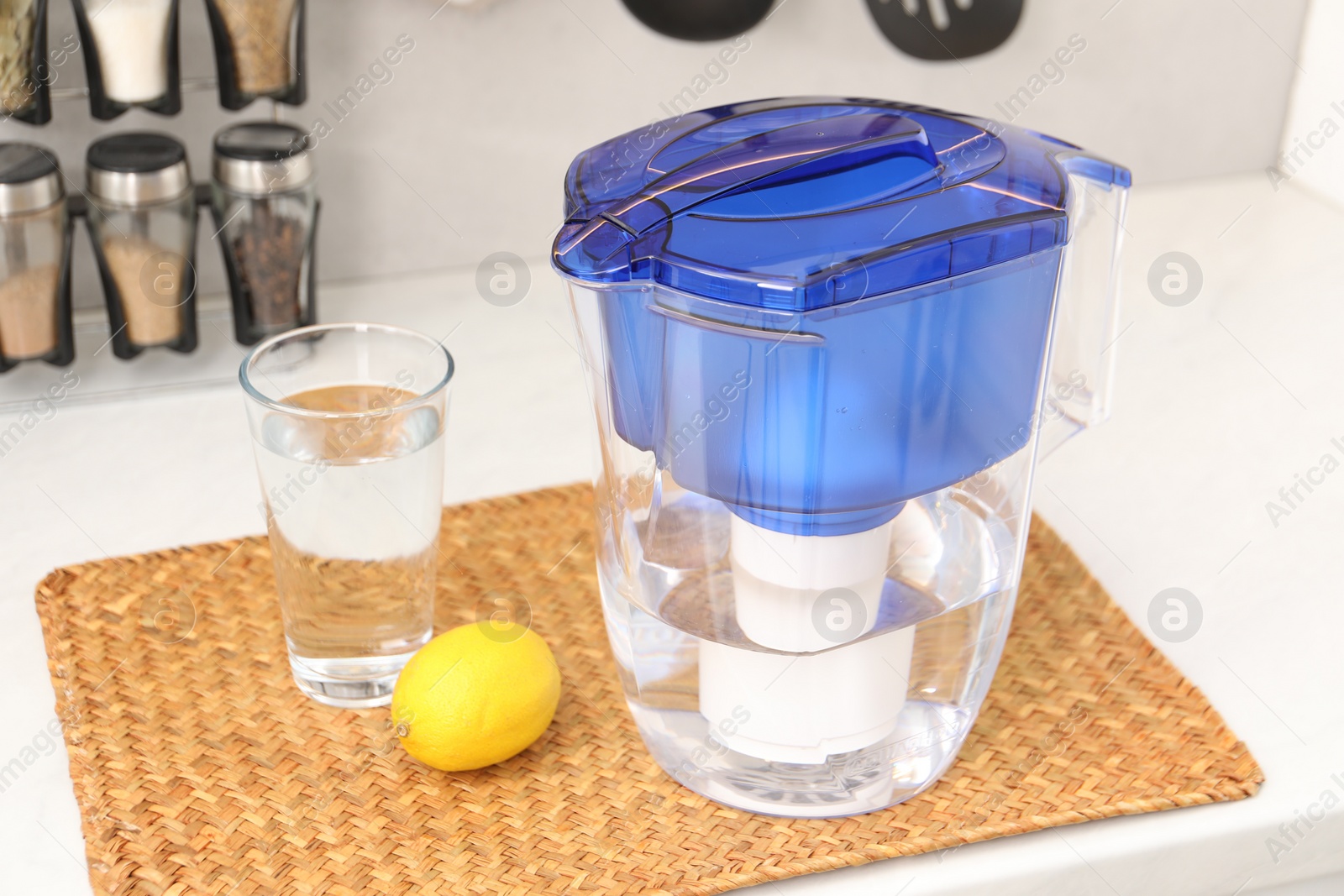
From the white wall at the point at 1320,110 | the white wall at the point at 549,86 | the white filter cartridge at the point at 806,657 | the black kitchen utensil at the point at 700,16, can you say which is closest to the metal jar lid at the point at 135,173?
the white wall at the point at 549,86

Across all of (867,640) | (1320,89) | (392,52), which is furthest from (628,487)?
(1320,89)

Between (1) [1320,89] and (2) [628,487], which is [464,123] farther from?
(1) [1320,89]

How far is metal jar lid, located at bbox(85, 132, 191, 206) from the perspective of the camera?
35.8 inches

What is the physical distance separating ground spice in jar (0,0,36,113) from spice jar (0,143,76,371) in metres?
0.05

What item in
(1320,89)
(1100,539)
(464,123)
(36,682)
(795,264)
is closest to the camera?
(795,264)

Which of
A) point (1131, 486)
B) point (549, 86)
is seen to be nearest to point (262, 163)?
point (549, 86)

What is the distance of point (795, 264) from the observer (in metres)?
0.53

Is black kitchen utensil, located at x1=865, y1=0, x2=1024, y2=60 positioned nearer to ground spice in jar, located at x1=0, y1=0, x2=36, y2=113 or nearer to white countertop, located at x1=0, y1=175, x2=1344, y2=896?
white countertop, located at x1=0, y1=175, x2=1344, y2=896

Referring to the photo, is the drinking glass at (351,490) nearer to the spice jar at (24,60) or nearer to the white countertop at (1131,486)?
the white countertop at (1131,486)

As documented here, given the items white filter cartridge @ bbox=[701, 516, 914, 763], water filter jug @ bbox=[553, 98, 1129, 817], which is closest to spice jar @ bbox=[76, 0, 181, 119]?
water filter jug @ bbox=[553, 98, 1129, 817]

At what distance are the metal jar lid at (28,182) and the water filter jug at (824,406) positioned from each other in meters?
0.44

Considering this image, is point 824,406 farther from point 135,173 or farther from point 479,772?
point 135,173

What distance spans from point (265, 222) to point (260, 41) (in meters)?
0.12

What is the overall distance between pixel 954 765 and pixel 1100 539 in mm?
257
